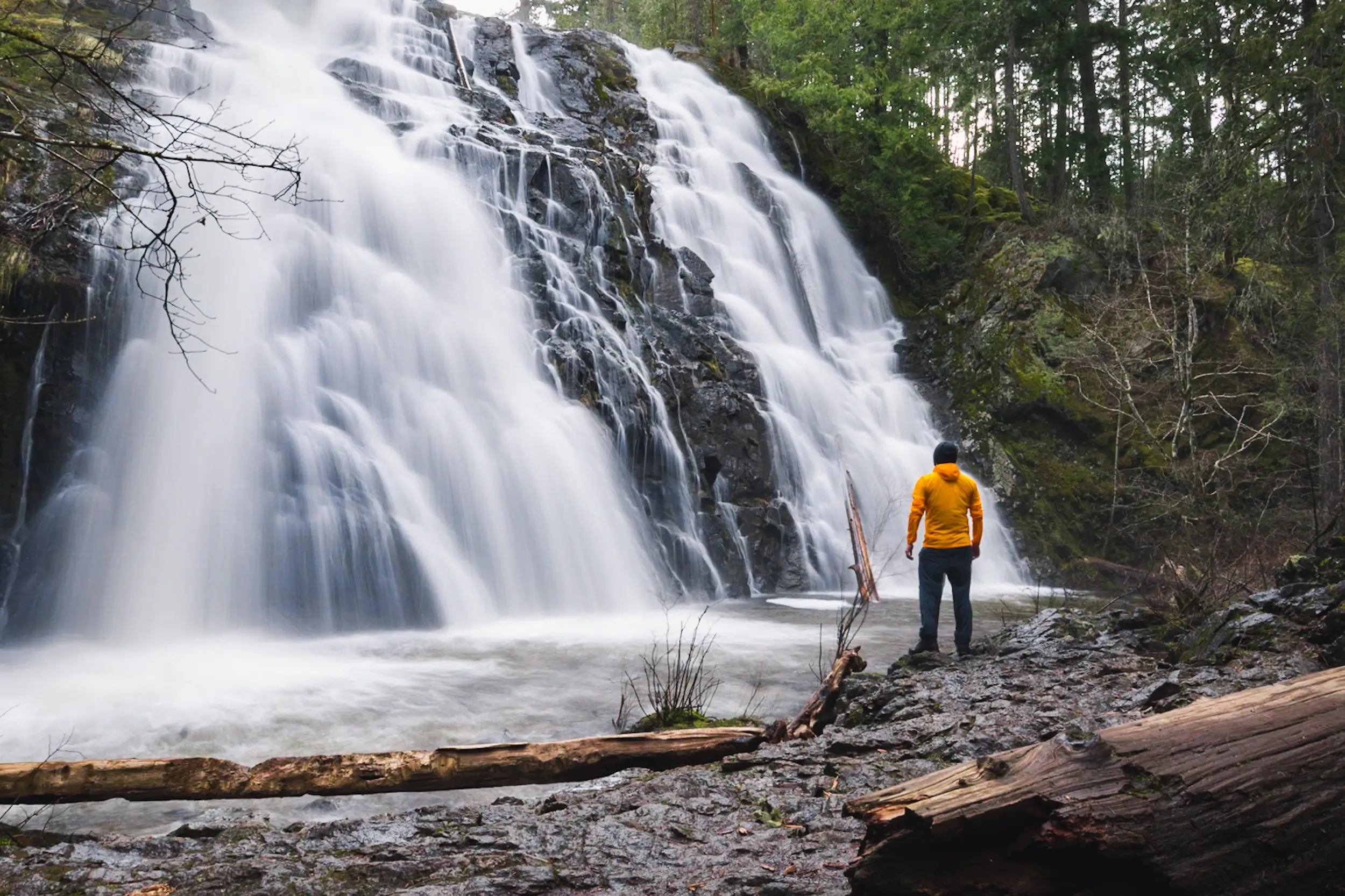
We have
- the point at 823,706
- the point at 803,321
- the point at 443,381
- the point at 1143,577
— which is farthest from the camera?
the point at 803,321

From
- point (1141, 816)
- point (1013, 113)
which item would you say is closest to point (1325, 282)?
point (1013, 113)

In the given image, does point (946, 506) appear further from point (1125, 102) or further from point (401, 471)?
point (1125, 102)

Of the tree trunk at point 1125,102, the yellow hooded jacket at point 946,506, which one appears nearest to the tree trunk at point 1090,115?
the tree trunk at point 1125,102

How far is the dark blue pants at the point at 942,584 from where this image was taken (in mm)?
7418

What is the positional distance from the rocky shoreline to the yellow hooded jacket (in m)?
1.68

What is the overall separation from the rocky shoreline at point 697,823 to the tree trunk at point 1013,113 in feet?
57.6

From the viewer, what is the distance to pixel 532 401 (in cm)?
1340

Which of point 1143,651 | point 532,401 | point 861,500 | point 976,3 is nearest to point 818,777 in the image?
point 1143,651

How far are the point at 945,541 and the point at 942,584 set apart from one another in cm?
35

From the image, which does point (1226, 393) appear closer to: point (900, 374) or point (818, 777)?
point (900, 374)

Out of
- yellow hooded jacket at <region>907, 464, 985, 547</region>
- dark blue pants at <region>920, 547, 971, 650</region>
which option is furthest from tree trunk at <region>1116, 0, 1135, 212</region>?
dark blue pants at <region>920, 547, 971, 650</region>

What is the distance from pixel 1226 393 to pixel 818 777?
16.1m

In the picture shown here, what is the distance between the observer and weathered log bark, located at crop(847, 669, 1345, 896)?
2.27 meters

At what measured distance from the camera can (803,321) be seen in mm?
19422
